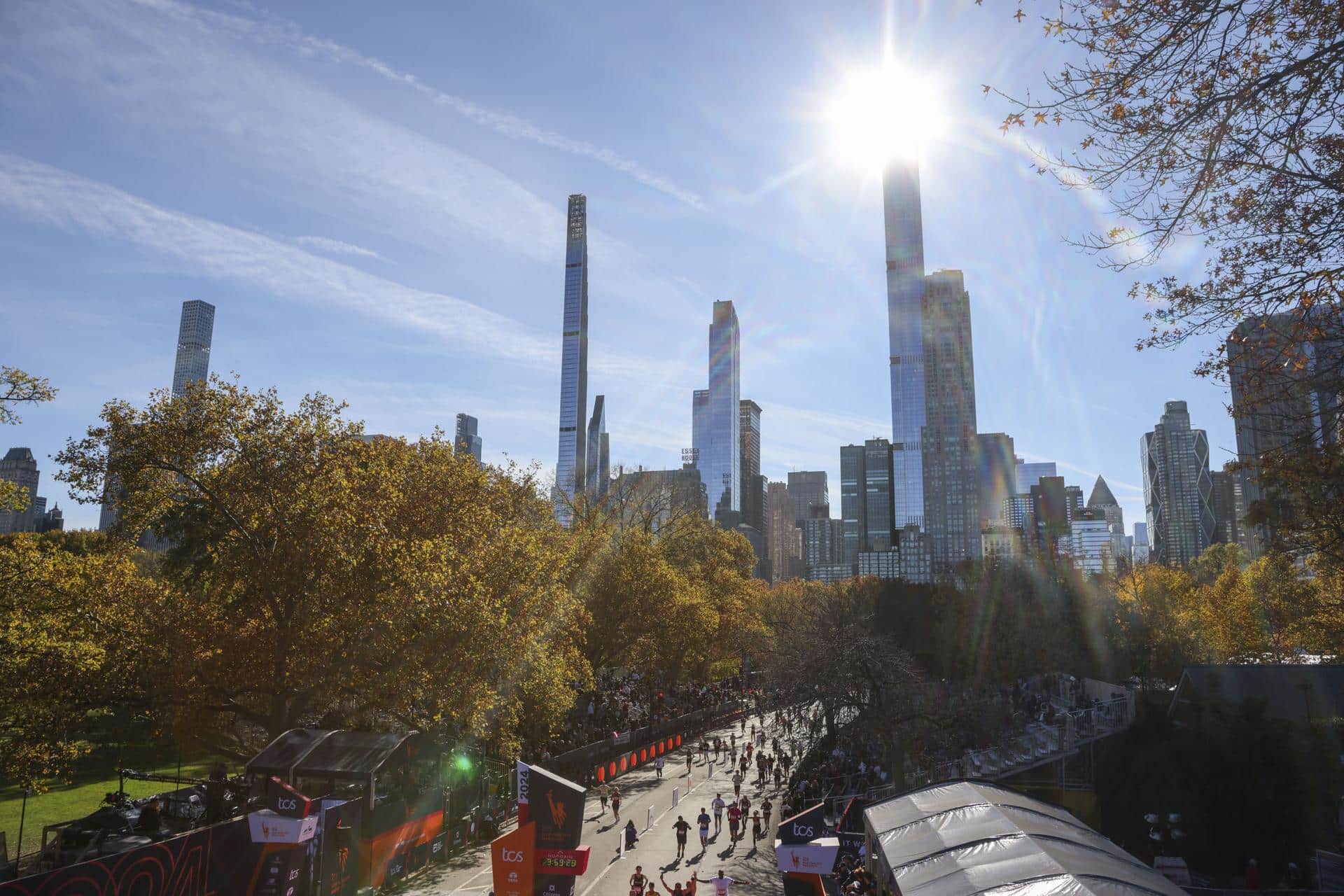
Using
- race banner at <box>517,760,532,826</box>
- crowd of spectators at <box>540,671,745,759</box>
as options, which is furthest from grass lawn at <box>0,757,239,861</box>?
race banner at <box>517,760,532,826</box>

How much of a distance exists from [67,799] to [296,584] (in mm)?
14564

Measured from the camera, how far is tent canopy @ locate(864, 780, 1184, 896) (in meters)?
9.89

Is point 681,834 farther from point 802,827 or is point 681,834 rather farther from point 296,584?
point 296,584

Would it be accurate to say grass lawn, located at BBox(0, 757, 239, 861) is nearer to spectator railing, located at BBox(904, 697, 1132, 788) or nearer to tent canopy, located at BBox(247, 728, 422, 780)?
tent canopy, located at BBox(247, 728, 422, 780)

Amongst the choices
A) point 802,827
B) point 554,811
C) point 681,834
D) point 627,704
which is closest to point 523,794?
point 554,811

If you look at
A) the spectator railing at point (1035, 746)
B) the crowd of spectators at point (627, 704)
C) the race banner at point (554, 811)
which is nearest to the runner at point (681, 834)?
the crowd of spectators at point (627, 704)

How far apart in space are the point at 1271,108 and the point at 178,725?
22.3 m

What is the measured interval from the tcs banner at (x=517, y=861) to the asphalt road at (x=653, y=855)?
7.58 metres

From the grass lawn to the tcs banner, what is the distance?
14791mm

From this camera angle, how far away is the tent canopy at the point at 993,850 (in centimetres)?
989

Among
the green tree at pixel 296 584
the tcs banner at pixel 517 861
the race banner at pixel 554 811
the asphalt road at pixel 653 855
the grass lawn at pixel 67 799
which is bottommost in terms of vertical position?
the asphalt road at pixel 653 855

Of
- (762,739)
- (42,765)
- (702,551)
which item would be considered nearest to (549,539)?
(762,739)

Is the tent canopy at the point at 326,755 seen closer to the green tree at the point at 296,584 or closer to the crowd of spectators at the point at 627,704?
the green tree at the point at 296,584

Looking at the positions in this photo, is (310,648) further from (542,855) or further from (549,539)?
(549,539)
